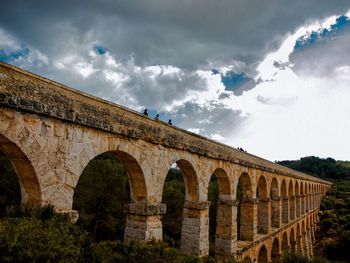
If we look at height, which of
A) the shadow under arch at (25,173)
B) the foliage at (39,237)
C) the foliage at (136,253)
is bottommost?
the foliage at (136,253)

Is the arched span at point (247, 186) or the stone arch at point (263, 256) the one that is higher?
the arched span at point (247, 186)

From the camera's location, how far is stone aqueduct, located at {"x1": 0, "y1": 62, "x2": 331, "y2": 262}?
3754 millimetres

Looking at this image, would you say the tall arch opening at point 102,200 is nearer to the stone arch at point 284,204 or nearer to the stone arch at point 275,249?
the stone arch at point 275,249

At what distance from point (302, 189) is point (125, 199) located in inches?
632

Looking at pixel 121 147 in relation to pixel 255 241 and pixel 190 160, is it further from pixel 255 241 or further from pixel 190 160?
pixel 255 241

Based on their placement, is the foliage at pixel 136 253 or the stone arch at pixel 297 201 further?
the stone arch at pixel 297 201

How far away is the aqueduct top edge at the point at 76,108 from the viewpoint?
12.0 ft

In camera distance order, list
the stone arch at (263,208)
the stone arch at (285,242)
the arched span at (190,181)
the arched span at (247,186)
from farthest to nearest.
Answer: the stone arch at (285,242), the stone arch at (263,208), the arched span at (247,186), the arched span at (190,181)

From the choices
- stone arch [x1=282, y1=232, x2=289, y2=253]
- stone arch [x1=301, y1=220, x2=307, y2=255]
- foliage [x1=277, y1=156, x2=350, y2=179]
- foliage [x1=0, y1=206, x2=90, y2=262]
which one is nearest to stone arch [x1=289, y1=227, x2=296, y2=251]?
stone arch [x1=282, y1=232, x2=289, y2=253]

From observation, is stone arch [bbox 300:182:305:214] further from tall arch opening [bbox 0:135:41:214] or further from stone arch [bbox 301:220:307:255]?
tall arch opening [bbox 0:135:41:214]

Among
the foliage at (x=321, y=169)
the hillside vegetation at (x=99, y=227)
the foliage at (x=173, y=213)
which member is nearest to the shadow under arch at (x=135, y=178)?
the hillside vegetation at (x=99, y=227)

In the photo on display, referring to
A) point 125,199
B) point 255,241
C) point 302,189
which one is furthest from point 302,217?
point 125,199

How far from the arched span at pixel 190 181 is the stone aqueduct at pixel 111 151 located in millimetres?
29

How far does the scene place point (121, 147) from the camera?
17.2 ft
